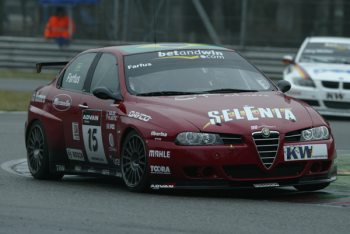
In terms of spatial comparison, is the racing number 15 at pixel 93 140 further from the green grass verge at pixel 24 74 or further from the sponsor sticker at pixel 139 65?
the green grass verge at pixel 24 74

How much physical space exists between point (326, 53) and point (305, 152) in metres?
11.7

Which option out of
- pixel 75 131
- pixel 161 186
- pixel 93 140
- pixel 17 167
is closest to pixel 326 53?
pixel 17 167

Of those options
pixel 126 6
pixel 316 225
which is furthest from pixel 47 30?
pixel 316 225

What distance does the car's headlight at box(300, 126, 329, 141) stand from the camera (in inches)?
396

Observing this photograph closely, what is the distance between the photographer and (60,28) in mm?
30000

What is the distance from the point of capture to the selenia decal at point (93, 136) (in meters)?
11.0

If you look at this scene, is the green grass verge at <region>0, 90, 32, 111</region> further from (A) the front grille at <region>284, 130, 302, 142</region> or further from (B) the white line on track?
(A) the front grille at <region>284, 130, 302, 142</region>

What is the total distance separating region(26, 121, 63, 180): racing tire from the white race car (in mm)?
8562

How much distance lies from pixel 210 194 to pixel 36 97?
9.28ft

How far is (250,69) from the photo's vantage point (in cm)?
1146

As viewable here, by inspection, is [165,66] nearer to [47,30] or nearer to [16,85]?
[16,85]

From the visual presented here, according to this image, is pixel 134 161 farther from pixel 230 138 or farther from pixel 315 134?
pixel 315 134

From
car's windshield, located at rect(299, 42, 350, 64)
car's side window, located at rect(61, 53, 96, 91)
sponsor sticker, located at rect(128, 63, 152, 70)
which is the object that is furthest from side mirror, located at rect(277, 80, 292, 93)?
car's windshield, located at rect(299, 42, 350, 64)

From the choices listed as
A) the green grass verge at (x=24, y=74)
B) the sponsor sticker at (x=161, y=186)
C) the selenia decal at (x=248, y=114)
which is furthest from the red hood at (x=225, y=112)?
the green grass verge at (x=24, y=74)
